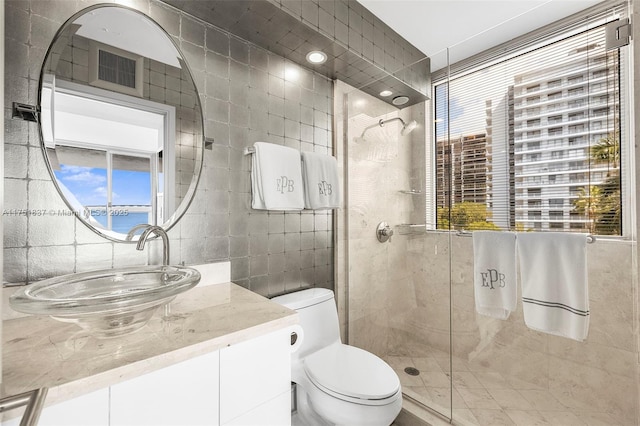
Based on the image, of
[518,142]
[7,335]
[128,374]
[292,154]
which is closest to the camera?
[128,374]

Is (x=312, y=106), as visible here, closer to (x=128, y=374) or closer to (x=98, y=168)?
(x=98, y=168)

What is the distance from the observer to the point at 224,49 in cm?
143

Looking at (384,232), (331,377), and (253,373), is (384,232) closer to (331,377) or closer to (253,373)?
(331,377)

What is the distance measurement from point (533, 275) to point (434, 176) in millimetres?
672

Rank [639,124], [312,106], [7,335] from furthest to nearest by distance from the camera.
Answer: [312,106], [639,124], [7,335]

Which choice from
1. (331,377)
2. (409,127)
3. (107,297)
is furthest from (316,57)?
(331,377)

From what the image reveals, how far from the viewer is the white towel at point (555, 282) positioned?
1.22m

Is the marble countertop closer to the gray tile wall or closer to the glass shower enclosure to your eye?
the gray tile wall

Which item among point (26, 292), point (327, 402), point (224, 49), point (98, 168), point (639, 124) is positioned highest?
point (224, 49)

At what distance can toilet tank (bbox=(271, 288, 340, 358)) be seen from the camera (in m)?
1.49

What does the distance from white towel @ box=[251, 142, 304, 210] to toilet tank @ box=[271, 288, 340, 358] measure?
474 mm

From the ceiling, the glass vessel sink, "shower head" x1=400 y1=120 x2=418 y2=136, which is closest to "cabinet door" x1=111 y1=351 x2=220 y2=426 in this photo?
the glass vessel sink

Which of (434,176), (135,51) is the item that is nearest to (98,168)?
(135,51)

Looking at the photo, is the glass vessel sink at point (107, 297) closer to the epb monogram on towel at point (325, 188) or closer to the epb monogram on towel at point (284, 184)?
the epb monogram on towel at point (284, 184)
